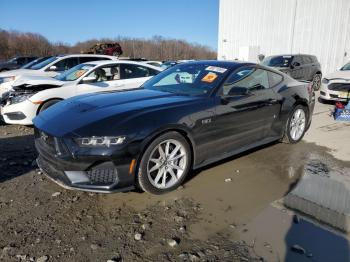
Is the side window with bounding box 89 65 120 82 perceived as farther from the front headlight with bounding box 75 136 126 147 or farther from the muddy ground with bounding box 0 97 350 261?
the front headlight with bounding box 75 136 126 147

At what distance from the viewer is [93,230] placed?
296 centimetres

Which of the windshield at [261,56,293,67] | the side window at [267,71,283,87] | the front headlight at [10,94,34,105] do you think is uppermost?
the windshield at [261,56,293,67]

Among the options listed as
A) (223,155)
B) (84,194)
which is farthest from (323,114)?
(84,194)

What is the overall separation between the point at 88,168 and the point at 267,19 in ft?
66.8

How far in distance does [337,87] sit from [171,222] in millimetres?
7616

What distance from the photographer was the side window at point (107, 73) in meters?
7.39

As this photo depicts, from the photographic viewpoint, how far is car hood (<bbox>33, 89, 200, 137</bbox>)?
10.8 feet

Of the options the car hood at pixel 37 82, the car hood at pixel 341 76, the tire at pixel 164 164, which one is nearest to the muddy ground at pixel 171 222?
the tire at pixel 164 164

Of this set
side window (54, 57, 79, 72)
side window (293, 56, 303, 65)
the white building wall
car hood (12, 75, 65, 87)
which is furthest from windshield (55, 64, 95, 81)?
the white building wall

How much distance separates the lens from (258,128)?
4613 mm

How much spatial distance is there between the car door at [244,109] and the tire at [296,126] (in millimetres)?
578

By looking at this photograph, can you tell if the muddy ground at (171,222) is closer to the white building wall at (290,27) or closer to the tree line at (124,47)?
the white building wall at (290,27)

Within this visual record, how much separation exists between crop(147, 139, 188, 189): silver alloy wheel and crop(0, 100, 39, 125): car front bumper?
4065 mm

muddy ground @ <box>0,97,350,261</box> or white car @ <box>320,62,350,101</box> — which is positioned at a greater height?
white car @ <box>320,62,350,101</box>
